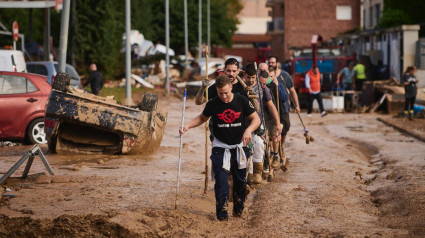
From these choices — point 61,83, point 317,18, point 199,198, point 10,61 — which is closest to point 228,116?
point 199,198

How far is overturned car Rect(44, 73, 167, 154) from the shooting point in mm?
13695

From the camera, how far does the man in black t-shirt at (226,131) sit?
8.69m

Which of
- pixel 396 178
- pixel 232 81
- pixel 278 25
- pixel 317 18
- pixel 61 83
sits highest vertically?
pixel 317 18

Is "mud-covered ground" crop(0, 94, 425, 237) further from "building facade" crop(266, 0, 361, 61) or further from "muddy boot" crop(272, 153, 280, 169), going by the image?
"building facade" crop(266, 0, 361, 61)

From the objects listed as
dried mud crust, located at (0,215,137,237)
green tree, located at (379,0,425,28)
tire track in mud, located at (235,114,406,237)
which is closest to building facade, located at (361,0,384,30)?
green tree, located at (379,0,425,28)

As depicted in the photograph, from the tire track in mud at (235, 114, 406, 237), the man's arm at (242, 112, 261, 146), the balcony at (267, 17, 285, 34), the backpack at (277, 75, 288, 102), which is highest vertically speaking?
the balcony at (267, 17, 285, 34)

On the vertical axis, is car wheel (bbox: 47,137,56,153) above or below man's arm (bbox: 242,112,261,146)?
below

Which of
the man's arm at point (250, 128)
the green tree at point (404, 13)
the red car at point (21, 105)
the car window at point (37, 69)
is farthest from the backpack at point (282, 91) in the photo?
the green tree at point (404, 13)

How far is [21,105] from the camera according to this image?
15.9m

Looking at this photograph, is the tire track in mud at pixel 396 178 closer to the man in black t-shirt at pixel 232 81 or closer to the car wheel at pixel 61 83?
the man in black t-shirt at pixel 232 81

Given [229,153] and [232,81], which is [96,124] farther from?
[229,153]

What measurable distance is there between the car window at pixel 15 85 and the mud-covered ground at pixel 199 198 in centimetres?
121

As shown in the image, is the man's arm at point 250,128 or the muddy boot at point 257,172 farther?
the muddy boot at point 257,172

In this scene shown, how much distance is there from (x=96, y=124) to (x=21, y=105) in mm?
2805
